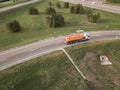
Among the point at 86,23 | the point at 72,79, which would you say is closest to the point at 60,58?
the point at 72,79

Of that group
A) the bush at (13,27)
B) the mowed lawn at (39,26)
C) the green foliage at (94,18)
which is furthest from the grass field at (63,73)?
the bush at (13,27)

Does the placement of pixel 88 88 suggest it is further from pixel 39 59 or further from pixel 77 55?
pixel 39 59

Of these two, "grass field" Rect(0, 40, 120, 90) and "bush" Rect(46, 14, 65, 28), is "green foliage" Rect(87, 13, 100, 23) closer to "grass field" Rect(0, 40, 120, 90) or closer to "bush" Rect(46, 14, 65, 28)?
"bush" Rect(46, 14, 65, 28)

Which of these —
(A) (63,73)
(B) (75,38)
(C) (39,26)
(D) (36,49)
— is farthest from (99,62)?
(C) (39,26)

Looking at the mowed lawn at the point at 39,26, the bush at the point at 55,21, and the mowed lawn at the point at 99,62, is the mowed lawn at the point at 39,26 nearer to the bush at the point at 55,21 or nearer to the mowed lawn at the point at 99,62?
the bush at the point at 55,21

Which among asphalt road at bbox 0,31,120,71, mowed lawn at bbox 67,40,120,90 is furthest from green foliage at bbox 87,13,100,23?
mowed lawn at bbox 67,40,120,90

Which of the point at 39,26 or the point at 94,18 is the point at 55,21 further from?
the point at 94,18
